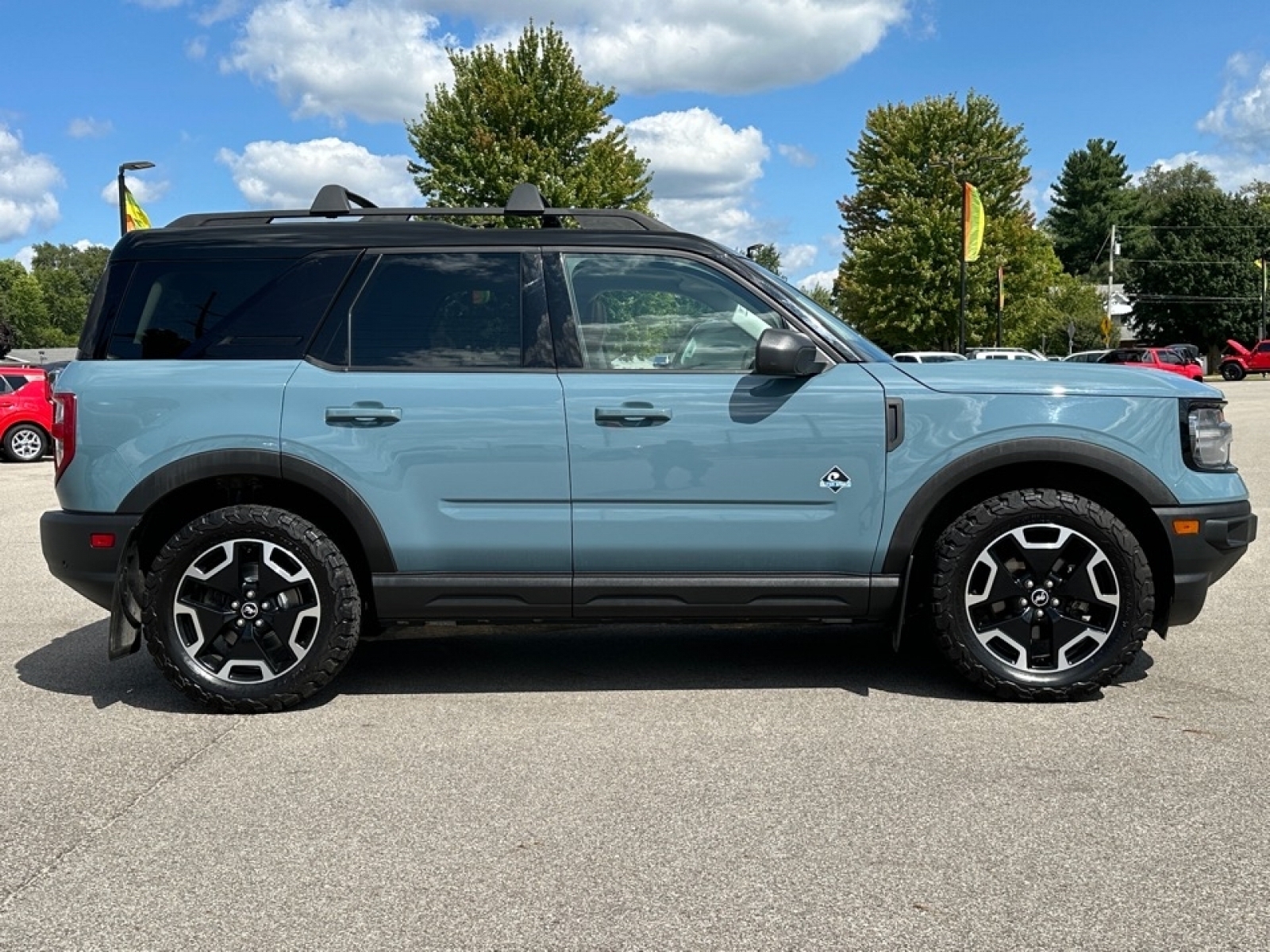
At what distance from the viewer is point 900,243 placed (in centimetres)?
4734

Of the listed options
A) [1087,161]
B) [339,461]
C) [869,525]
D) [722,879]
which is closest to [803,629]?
[869,525]

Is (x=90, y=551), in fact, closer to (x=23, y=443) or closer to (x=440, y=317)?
(x=440, y=317)

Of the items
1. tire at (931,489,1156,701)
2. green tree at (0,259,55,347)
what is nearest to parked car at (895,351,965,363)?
tire at (931,489,1156,701)

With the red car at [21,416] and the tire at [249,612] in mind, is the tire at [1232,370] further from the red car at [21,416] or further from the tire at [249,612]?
the tire at [249,612]

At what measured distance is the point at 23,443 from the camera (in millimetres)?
18641

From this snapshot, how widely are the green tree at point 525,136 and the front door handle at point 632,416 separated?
92.5 feet

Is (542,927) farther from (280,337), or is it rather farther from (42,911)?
(280,337)

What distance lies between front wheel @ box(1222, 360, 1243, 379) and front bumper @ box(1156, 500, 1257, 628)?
5319cm

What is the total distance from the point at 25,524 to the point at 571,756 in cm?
863

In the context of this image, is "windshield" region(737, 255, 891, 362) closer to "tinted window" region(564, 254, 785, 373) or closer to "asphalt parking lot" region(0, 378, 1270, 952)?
"tinted window" region(564, 254, 785, 373)

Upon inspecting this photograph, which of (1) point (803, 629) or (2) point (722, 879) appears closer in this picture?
(2) point (722, 879)

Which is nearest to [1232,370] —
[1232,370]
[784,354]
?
[1232,370]

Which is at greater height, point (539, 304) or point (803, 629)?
point (539, 304)

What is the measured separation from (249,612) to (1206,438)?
146 inches
